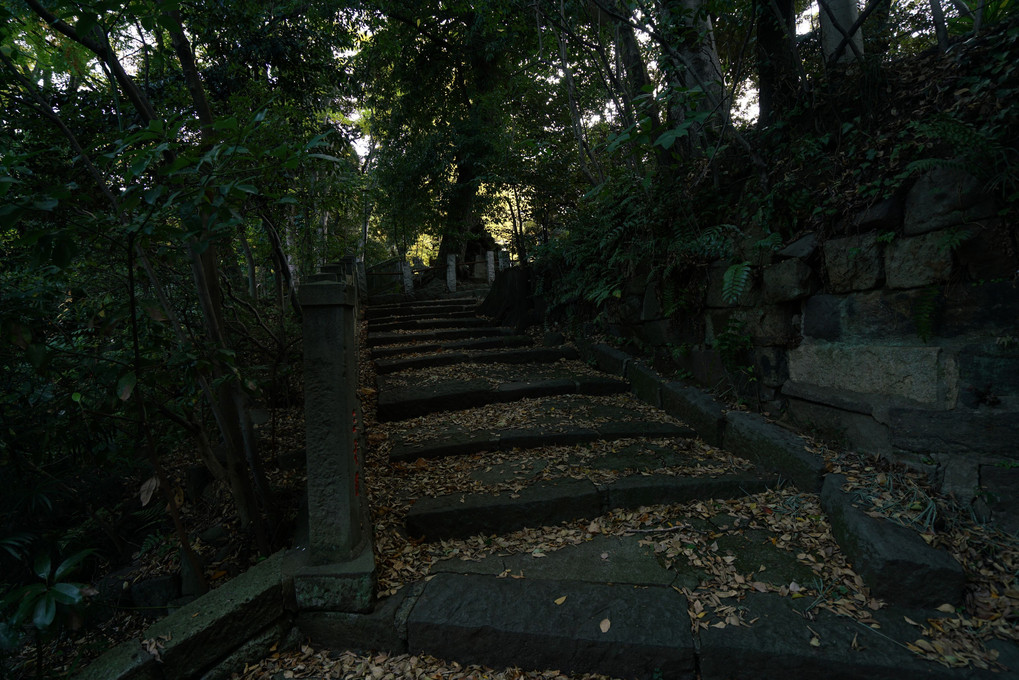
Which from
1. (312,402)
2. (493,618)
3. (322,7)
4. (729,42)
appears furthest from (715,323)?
(322,7)

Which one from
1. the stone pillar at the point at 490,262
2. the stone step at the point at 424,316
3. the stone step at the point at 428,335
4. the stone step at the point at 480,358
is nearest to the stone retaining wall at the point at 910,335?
the stone step at the point at 480,358

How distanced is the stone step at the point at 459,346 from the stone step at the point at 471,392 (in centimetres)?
102

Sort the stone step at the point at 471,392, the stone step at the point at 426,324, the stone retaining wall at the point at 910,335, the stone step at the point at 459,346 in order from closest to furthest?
the stone retaining wall at the point at 910,335
the stone step at the point at 471,392
the stone step at the point at 459,346
the stone step at the point at 426,324

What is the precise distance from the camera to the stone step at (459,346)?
570 cm

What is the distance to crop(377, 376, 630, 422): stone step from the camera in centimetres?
402

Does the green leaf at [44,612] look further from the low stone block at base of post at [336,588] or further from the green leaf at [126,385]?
the low stone block at base of post at [336,588]

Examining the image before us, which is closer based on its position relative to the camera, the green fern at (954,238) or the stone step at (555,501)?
the green fern at (954,238)

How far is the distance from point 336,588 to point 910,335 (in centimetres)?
294

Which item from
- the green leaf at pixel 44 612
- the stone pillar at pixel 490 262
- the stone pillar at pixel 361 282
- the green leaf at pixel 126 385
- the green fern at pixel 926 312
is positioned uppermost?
the stone pillar at pixel 490 262

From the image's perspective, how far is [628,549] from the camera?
7.68ft

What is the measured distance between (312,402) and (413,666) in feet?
3.71

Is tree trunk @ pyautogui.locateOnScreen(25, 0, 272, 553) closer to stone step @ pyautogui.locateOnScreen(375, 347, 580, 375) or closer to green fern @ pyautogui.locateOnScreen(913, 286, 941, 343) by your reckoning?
stone step @ pyautogui.locateOnScreen(375, 347, 580, 375)

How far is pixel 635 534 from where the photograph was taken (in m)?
2.47

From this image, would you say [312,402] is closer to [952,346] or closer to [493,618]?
[493,618]
